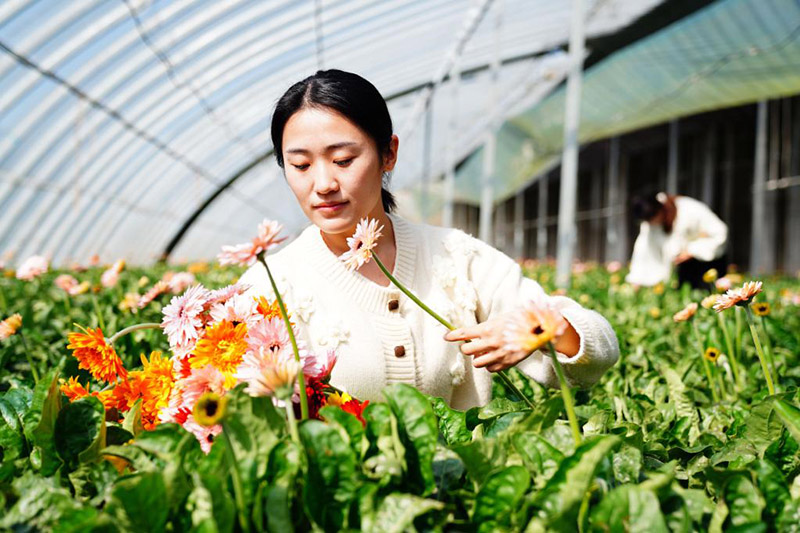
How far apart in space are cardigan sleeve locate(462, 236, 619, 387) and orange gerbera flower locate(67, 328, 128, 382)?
2.16 feet

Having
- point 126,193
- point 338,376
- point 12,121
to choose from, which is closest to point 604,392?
point 338,376

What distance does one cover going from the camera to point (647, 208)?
5.00 meters

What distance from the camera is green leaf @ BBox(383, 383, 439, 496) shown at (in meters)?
0.81

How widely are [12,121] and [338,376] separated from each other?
30.5ft

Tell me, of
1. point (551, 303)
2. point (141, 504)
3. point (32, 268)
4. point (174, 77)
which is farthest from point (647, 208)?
point (174, 77)

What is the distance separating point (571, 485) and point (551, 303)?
1.70ft

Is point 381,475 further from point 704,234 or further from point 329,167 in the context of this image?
point 704,234

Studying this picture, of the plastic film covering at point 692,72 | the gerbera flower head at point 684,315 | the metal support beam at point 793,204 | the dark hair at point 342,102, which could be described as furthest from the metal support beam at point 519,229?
the dark hair at point 342,102

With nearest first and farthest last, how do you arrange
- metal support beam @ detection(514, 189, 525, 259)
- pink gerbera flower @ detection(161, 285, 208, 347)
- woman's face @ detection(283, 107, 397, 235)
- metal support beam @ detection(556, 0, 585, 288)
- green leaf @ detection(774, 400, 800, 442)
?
green leaf @ detection(774, 400, 800, 442)
pink gerbera flower @ detection(161, 285, 208, 347)
woman's face @ detection(283, 107, 397, 235)
metal support beam @ detection(556, 0, 585, 288)
metal support beam @ detection(514, 189, 525, 259)

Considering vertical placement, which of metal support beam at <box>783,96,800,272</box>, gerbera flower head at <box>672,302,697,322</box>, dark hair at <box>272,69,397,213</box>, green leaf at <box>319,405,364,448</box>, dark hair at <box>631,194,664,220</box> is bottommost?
green leaf at <box>319,405,364,448</box>

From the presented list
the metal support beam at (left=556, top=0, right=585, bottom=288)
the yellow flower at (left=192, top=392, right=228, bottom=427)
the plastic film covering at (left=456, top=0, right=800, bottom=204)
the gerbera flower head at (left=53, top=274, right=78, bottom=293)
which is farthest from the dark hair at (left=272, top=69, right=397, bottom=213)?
the plastic film covering at (left=456, top=0, right=800, bottom=204)

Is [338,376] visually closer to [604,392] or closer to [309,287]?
[309,287]

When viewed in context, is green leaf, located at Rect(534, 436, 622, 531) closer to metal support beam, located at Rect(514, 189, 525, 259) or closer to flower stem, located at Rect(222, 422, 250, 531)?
flower stem, located at Rect(222, 422, 250, 531)

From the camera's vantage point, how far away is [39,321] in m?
2.80
